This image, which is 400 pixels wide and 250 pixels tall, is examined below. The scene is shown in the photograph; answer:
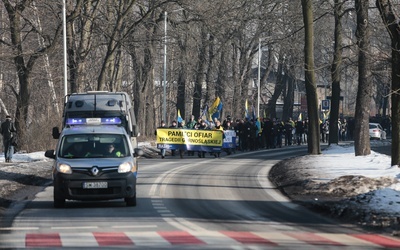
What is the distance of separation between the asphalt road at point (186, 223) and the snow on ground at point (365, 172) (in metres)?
1.37

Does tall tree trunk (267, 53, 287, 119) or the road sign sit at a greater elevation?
tall tree trunk (267, 53, 287, 119)

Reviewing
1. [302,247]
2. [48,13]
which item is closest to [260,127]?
[48,13]

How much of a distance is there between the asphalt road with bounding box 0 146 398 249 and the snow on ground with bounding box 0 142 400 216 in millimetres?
1374

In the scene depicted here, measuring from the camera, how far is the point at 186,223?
51.9ft

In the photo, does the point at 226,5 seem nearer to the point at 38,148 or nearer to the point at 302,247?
the point at 38,148

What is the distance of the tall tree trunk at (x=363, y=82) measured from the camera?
102 ft

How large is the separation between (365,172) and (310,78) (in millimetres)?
11181

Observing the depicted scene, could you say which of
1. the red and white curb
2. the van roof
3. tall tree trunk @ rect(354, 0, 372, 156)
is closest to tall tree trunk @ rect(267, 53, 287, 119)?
tall tree trunk @ rect(354, 0, 372, 156)

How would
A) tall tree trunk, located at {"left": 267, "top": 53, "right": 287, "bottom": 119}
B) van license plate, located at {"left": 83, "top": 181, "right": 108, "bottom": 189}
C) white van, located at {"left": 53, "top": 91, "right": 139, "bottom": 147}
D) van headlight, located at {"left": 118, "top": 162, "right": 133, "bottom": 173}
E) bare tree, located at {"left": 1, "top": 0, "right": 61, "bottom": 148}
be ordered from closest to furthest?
van license plate, located at {"left": 83, "top": 181, "right": 108, "bottom": 189} → van headlight, located at {"left": 118, "top": 162, "right": 133, "bottom": 173} → white van, located at {"left": 53, "top": 91, "right": 139, "bottom": 147} → bare tree, located at {"left": 1, "top": 0, "right": 61, "bottom": 148} → tall tree trunk, located at {"left": 267, "top": 53, "right": 287, "bottom": 119}

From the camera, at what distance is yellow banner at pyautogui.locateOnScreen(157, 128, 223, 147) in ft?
133

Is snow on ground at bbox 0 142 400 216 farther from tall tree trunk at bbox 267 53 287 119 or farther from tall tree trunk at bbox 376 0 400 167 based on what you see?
tall tree trunk at bbox 267 53 287 119

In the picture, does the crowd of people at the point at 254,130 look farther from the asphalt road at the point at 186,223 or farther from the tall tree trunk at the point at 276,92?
the asphalt road at the point at 186,223

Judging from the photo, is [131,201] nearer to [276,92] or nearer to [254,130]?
[254,130]

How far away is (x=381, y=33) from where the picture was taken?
1480 inches
